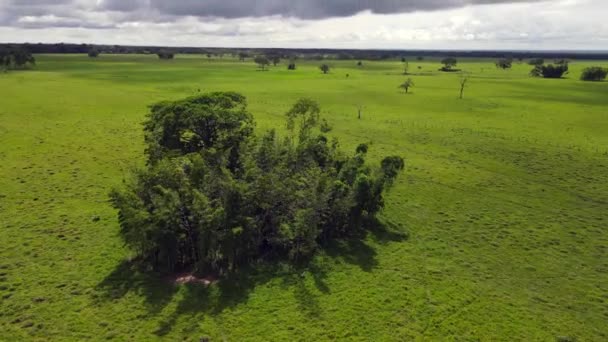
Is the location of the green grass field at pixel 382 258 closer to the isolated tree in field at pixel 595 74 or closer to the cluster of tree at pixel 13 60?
the isolated tree in field at pixel 595 74

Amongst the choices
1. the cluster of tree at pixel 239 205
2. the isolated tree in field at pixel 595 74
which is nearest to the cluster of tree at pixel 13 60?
the cluster of tree at pixel 239 205

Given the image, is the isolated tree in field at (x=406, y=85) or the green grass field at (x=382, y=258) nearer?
the green grass field at (x=382, y=258)

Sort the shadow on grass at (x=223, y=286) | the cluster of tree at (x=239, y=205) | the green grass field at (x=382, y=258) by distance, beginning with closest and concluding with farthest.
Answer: the green grass field at (x=382, y=258), the shadow on grass at (x=223, y=286), the cluster of tree at (x=239, y=205)

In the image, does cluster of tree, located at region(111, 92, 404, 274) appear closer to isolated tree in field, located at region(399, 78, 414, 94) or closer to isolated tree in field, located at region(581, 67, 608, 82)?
isolated tree in field, located at region(399, 78, 414, 94)

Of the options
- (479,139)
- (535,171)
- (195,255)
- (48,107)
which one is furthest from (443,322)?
(48,107)

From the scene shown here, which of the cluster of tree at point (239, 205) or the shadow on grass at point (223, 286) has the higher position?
the cluster of tree at point (239, 205)

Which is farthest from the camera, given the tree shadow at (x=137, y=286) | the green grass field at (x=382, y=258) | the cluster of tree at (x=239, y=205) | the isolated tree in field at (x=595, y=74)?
the isolated tree in field at (x=595, y=74)

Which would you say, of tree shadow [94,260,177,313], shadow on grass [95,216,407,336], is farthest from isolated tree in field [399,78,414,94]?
tree shadow [94,260,177,313]

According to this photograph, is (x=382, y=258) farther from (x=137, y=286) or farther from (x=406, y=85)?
(x=406, y=85)
